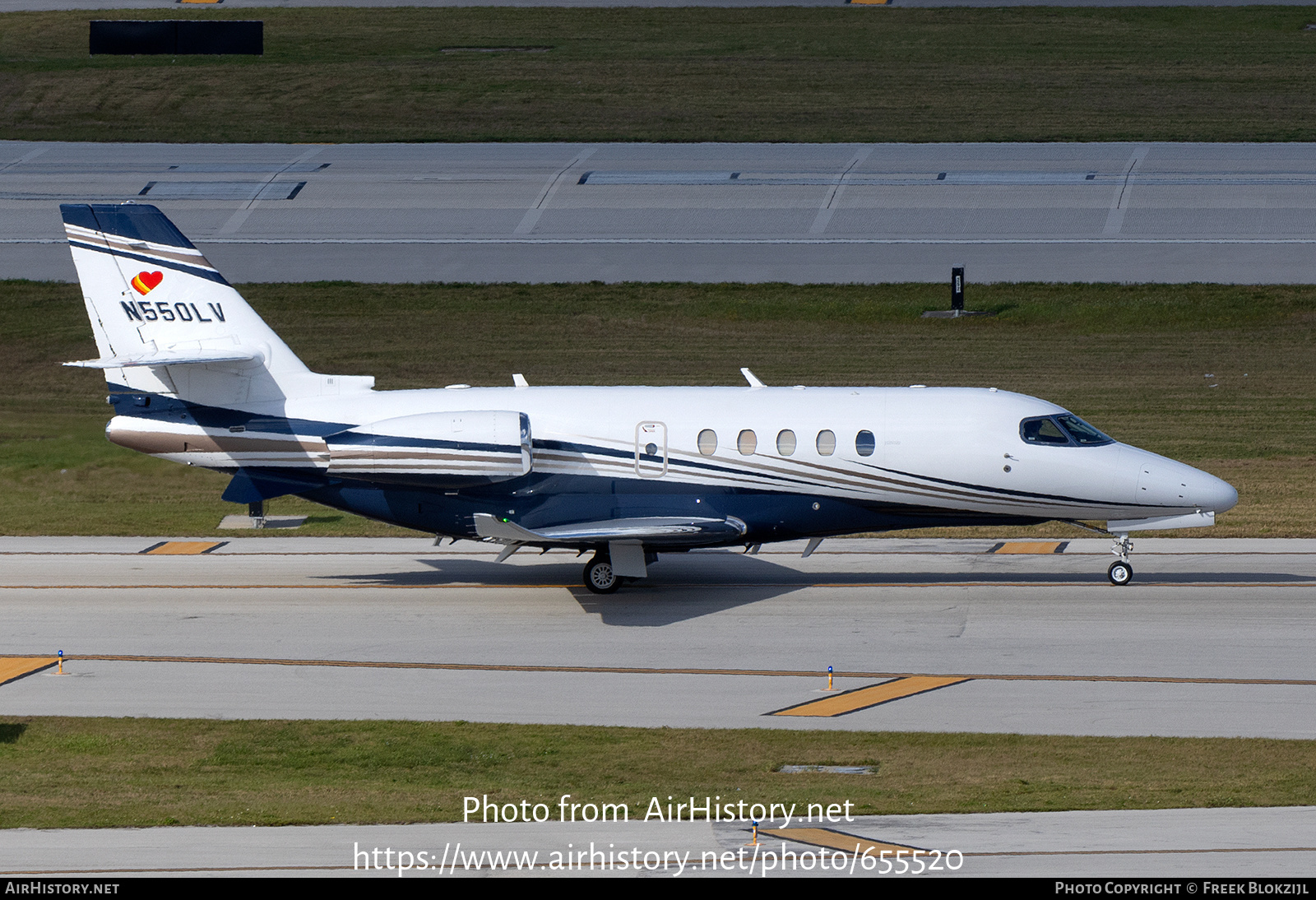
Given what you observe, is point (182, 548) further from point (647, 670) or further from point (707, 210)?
point (707, 210)

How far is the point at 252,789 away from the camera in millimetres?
16078

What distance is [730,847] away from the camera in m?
13.7

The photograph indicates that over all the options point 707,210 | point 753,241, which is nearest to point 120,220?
point 753,241

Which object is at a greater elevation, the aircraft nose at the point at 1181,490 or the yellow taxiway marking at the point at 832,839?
the aircraft nose at the point at 1181,490

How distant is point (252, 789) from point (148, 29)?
71307 mm

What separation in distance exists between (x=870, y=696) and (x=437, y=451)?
26.5 ft

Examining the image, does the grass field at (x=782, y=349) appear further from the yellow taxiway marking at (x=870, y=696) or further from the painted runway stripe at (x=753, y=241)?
the yellow taxiway marking at (x=870, y=696)

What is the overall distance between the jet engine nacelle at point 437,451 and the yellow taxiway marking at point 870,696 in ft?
22.5


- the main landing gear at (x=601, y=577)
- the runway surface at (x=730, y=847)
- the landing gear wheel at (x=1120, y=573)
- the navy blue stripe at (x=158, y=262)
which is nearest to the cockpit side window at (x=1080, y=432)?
the landing gear wheel at (x=1120, y=573)

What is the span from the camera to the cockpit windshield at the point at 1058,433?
80.3ft

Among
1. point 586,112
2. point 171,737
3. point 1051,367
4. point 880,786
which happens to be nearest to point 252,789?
point 171,737

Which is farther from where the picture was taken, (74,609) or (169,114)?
(169,114)

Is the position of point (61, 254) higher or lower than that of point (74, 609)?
higher

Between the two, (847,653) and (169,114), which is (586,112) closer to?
(169,114)
